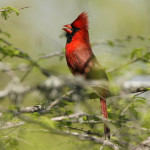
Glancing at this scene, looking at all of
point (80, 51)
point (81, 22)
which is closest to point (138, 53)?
point (80, 51)

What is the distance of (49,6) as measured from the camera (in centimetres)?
850

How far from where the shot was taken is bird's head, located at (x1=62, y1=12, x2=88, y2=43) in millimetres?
3705

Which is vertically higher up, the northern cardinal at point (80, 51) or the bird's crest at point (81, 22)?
the bird's crest at point (81, 22)

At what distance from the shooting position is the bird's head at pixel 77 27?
12.2ft

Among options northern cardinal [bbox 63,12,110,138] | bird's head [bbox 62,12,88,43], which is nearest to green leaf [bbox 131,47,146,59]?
northern cardinal [bbox 63,12,110,138]

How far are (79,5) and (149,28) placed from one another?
776 mm

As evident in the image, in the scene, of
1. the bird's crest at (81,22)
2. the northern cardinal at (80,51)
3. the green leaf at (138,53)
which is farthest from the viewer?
the bird's crest at (81,22)

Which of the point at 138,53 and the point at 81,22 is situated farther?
the point at 81,22

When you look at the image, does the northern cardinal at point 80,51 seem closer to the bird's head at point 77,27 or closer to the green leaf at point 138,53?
the bird's head at point 77,27

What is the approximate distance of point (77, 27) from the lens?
3758 mm

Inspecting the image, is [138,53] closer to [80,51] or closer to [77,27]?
[80,51]

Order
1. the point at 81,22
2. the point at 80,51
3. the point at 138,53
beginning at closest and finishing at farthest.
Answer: the point at 138,53
the point at 80,51
the point at 81,22

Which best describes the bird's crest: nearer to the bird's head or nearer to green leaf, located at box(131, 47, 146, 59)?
the bird's head

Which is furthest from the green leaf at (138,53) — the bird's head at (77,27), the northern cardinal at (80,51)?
the bird's head at (77,27)
